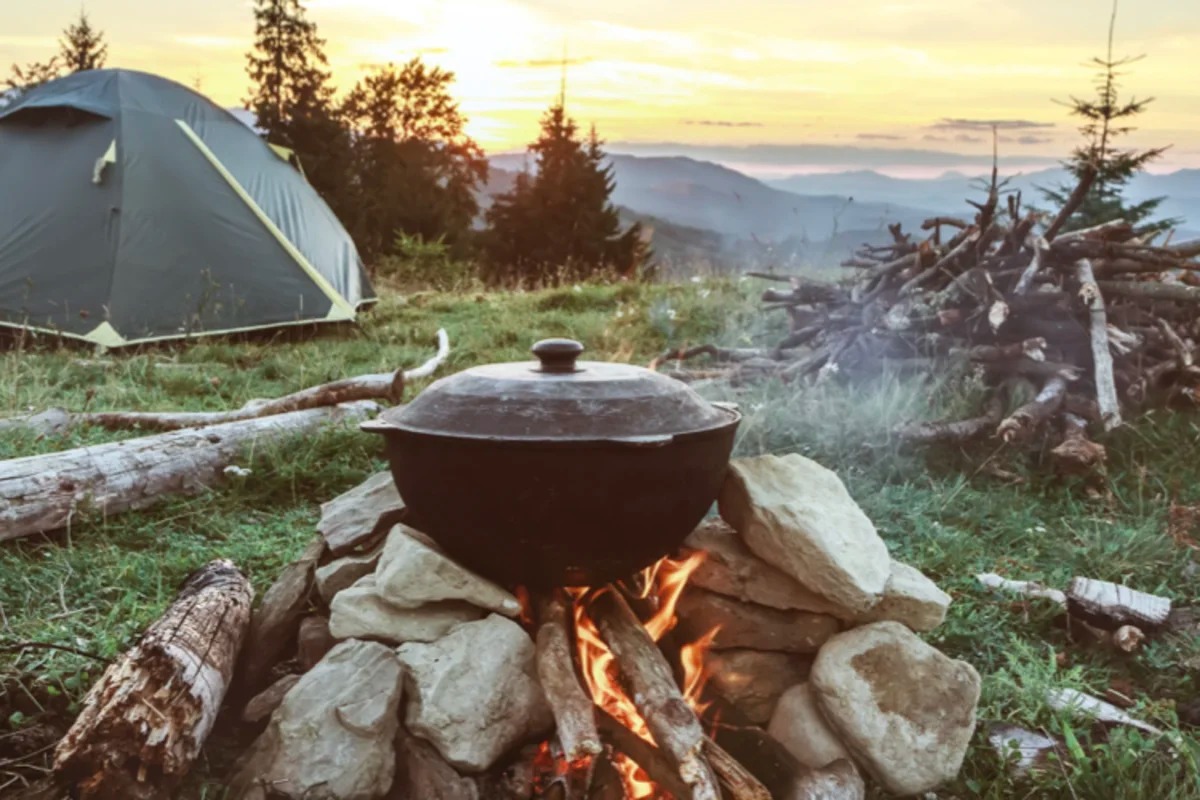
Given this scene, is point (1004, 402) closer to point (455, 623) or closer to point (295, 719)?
point (455, 623)

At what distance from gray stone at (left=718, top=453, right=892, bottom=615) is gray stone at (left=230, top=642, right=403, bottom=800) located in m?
A: 0.97

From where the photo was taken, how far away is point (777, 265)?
33.4 ft

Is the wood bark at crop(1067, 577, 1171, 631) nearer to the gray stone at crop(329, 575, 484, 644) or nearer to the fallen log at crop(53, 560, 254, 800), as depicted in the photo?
the gray stone at crop(329, 575, 484, 644)

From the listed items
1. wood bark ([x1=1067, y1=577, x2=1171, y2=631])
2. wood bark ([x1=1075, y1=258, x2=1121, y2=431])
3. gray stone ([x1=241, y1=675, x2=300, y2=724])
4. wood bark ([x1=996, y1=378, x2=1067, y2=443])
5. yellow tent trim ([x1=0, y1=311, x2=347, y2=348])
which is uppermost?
wood bark ([x1=1075, y1=258, x2=1121, y2=431])

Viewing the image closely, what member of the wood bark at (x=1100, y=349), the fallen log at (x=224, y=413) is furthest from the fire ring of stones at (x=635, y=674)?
the wood bark at (x=1100, y=349)

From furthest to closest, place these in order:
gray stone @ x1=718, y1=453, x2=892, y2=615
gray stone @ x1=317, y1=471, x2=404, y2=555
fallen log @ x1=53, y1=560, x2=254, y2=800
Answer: gray stone @ x1=317, y1=471, x2=404, y2=555
gray stone @ x1=718, y1=453, x2=892, y2=615
fallen log @ x1=53, y1=560, x2=254, y2=800

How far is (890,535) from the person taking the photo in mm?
3826

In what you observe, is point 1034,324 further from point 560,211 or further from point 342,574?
point 560,211

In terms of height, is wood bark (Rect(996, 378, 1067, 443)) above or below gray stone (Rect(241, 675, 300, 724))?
above

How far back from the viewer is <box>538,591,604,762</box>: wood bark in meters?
2.12

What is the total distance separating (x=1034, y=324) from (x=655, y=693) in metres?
3.75

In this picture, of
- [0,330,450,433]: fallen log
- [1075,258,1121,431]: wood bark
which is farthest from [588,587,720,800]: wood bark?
[1075,258,1121,431]: wood bark

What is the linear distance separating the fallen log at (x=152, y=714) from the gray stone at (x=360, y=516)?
46 centimetres

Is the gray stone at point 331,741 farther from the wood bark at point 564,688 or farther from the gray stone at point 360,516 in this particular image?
the gray stone at point 360,516
